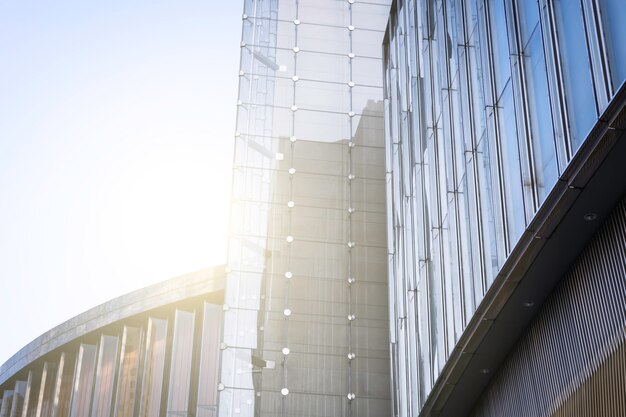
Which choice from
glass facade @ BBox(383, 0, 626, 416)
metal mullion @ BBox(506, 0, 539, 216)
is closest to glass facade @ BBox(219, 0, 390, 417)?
glass facade @ BBox(383, 0, 626, 416)

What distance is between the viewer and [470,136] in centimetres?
1404

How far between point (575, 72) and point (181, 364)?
67.3ft

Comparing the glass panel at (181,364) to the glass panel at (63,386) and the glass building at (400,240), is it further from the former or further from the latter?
the glass panel at (63,386)

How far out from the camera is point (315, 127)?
23.3 m

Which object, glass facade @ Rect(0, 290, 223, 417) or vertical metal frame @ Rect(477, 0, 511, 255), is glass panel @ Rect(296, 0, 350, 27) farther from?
vertical metal frame @ Rect(477, 0, 511, 255)

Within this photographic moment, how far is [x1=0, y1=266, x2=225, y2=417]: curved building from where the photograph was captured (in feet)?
91.8

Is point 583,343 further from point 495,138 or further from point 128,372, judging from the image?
point 128,372

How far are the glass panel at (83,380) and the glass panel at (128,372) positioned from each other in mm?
1778

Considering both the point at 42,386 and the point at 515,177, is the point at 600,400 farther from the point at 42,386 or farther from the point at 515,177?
the point at 42,386

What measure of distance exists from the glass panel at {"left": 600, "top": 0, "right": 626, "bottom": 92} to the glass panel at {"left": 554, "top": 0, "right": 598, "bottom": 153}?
43cm

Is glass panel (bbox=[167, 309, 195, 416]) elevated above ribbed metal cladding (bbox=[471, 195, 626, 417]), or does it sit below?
above

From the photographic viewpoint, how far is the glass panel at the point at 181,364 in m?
27.9

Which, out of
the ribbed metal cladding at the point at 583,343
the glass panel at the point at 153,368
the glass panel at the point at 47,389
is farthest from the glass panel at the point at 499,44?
the glass panel at the point at 47,389

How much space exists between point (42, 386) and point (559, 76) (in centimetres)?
2792
